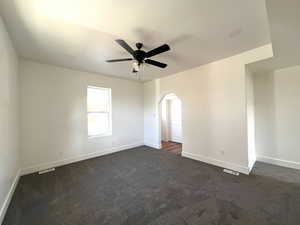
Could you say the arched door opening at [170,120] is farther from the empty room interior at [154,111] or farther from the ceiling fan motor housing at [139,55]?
the ceiling fan motor housing at [139,55]

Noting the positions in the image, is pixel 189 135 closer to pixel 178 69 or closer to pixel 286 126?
pixel 178 69

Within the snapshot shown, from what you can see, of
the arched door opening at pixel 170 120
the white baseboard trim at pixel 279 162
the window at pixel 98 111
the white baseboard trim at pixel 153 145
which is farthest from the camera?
the arched door opening at pixel 170 120

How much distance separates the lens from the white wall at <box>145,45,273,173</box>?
3055 mm

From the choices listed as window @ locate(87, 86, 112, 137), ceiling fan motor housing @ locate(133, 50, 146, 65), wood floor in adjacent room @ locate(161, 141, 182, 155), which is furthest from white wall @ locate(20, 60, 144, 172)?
ceiling fan motor housing @ locate(133, 50, 146, 65)

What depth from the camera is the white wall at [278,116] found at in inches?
127

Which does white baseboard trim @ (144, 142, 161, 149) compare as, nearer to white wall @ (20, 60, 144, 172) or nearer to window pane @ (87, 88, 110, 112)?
white wall @ (20, 60, 144, 172)

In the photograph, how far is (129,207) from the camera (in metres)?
2.03

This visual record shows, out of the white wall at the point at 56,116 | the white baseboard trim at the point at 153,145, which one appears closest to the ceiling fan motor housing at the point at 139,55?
the white wall at the point at 56,116

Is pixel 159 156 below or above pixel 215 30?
below

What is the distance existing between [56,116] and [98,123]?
126cm

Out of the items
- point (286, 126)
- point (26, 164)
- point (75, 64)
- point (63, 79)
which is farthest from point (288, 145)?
point (26, 164)

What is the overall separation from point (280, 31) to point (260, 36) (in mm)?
469

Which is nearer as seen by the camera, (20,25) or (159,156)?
(20,25)

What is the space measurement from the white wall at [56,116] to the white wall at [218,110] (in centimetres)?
248
